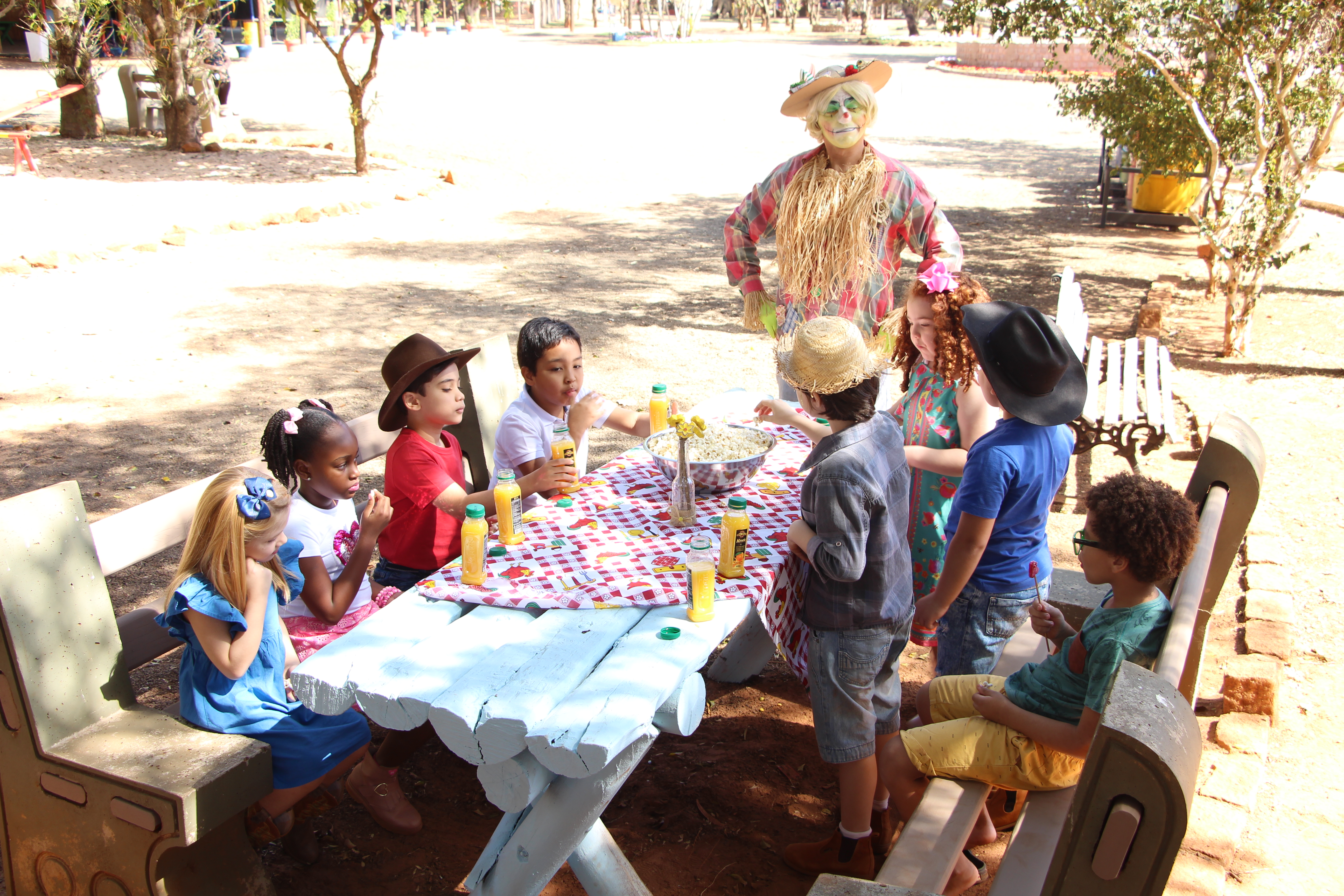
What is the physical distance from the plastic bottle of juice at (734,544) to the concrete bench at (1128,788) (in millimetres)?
772

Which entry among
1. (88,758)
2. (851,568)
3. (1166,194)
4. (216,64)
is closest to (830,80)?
(851,568)

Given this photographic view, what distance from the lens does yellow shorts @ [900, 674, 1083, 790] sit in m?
2.56

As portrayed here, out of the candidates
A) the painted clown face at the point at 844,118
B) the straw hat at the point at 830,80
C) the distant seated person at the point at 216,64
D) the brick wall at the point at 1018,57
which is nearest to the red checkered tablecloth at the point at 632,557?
→ the painted clown face at the point at 844,118

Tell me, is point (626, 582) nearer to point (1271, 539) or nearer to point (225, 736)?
point (225, 736)

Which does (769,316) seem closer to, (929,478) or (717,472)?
(929,478)

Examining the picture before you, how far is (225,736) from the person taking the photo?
2.54 meters

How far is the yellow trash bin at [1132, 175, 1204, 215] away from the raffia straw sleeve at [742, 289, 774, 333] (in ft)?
32.5

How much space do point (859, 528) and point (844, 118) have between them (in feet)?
7.47

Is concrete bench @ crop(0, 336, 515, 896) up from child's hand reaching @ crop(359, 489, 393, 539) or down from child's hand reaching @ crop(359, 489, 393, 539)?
down

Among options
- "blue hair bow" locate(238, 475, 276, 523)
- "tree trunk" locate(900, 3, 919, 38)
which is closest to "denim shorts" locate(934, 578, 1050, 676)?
"blue hair bow" locate(238, 475, 276, 523)

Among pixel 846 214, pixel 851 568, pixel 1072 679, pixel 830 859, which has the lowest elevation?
pixel 830 859

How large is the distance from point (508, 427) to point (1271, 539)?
374 cm

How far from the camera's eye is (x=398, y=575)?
11.7 feet

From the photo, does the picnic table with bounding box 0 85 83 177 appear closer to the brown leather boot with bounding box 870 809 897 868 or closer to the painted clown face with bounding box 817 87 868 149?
the painted clown face with bounding box 817 87 868 149
